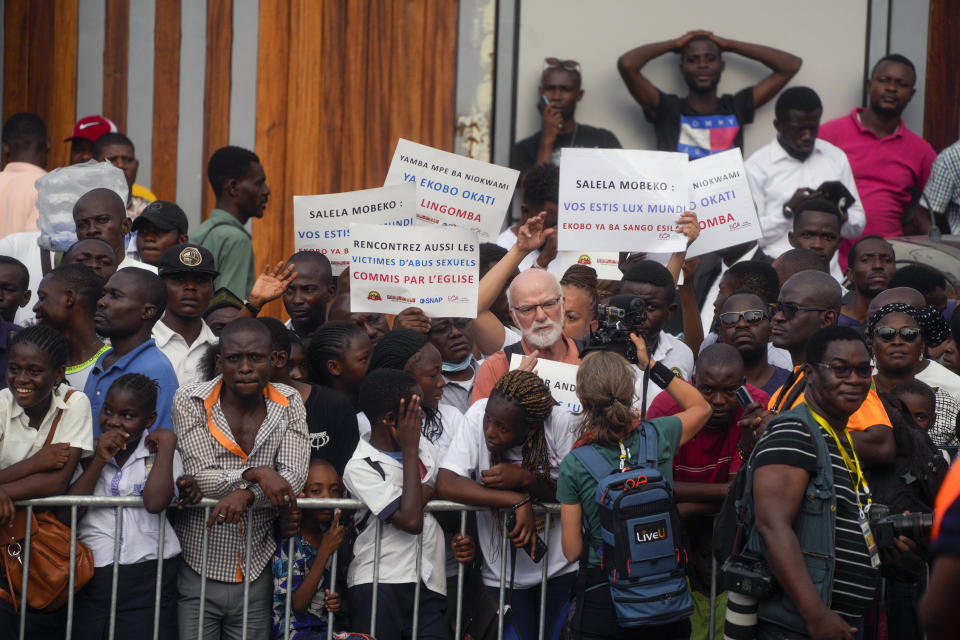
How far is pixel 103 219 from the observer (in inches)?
304

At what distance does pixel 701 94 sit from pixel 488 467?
5.46 metres

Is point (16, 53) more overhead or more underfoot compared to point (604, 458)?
more overhead

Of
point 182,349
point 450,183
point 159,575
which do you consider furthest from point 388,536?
point 450,183

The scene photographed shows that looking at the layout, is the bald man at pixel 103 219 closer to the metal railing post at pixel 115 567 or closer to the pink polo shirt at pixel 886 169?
the metal railing post at pixel 115 567

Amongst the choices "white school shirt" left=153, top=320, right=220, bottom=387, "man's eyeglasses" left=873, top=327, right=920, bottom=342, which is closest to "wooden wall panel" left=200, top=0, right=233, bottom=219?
"white school shirt" left=153, top=320, right=220, bottom=387

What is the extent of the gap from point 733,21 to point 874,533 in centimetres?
664

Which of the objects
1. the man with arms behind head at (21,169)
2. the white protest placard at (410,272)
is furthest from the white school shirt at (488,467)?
the man with arms behind head at (21,169)

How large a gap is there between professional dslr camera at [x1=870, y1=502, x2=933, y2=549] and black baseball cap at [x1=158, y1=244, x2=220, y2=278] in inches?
139

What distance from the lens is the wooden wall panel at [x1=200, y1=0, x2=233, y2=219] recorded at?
420 inches

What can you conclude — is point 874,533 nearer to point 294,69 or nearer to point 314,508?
point 314,508

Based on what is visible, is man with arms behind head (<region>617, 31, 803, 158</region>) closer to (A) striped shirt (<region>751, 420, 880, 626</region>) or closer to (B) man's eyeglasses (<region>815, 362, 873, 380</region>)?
(B) man's eyeglasses (<region>815, 362, 873, 380</region>)

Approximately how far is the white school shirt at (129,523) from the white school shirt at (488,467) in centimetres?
125

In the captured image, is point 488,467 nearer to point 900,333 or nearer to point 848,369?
point 848,369

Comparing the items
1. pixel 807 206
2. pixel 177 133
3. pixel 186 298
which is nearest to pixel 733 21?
pixel 807 206
